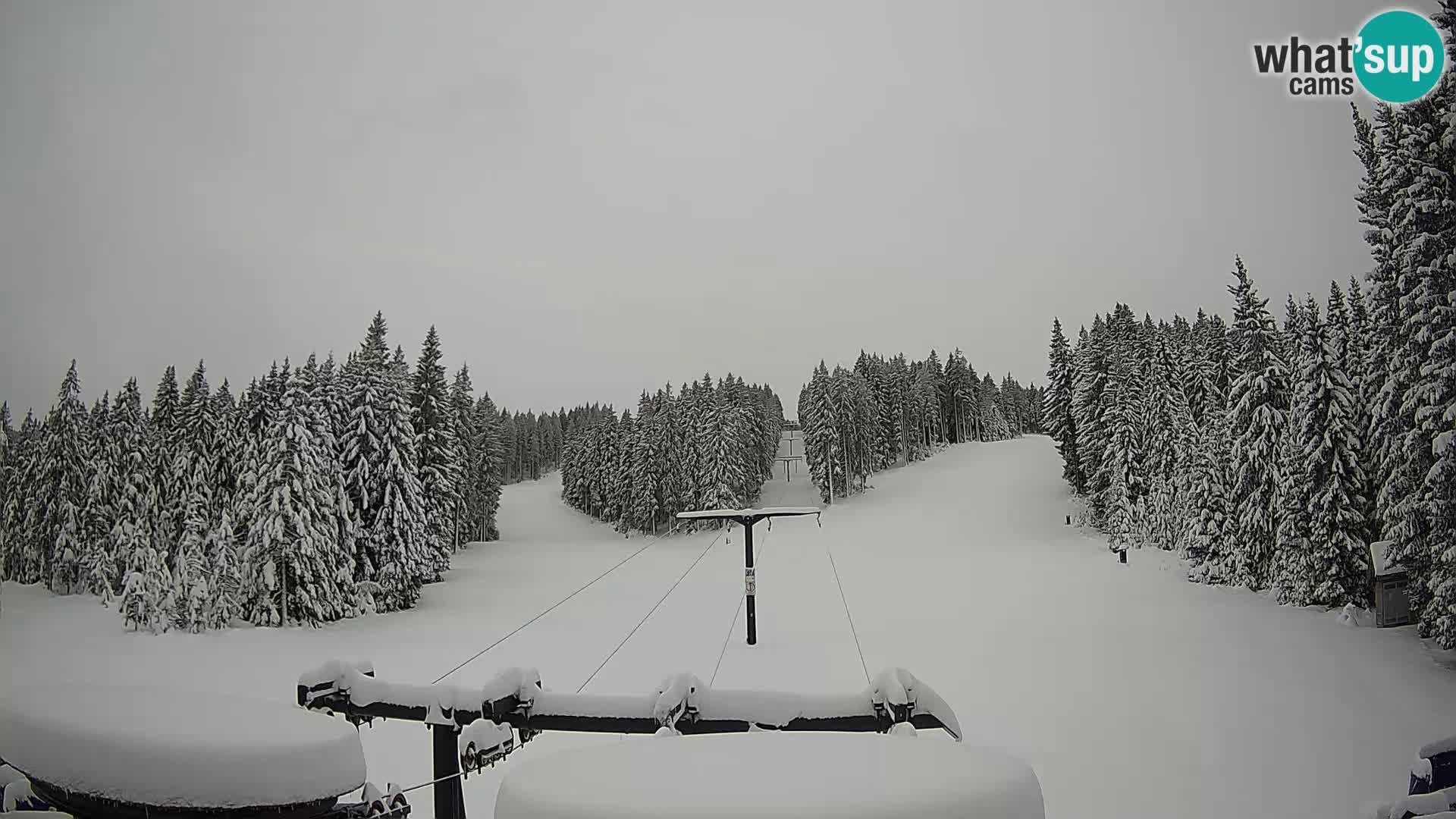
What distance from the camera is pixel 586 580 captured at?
644 inches

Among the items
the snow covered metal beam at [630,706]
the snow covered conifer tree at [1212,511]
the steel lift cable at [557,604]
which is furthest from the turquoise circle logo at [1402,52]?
the steel lift cable at [557,604]

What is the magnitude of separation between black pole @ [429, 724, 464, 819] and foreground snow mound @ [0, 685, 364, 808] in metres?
1.49

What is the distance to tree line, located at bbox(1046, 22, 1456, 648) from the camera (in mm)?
5605

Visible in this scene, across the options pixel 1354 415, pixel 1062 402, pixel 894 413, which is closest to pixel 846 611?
pixel 1354 415

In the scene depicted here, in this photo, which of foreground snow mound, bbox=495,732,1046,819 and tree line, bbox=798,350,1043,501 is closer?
foreground snow mound, bbox=495,732,1046,819

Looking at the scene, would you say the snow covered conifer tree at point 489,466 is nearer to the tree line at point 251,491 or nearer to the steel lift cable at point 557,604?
the tree line at point 251,491

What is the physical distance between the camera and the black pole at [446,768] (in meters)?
3.29

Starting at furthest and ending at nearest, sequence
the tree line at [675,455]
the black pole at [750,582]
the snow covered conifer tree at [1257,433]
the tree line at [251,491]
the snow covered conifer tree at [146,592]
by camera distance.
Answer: the tree line at [675,455], the snow covered conifer tree at [1257,433], the black pole at [750,582], the snow covered conifer tree at [146,592], the tree line at [251,491]

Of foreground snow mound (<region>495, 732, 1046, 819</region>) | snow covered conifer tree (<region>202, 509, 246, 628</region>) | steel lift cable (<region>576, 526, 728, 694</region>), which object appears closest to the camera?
foreground snow mound (<region>495, 732, 1046, 819</region>)

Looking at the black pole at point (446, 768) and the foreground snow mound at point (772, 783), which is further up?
the foreground snow mound at point (772, 783)

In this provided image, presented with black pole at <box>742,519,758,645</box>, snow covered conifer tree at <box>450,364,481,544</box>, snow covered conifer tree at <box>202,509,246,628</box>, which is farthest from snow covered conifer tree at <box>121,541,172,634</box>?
snow covered conifer tree at <box>450,364,481,544</box>

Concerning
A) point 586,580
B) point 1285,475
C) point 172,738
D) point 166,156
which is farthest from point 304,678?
point 586,580

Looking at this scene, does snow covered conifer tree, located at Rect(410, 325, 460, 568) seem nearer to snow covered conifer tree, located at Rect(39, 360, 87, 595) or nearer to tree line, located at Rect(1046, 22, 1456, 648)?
snow covered conifer tree, located at Rect(39, 360, 87, 595)

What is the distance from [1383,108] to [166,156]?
38.8 ft
